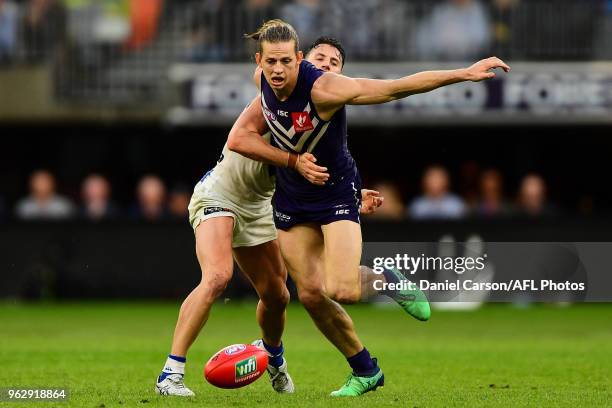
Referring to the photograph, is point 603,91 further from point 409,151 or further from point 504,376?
point 504,376

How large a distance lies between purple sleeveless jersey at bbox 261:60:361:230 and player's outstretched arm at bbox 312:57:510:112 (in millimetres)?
117

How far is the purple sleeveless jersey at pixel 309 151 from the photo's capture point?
8.91m

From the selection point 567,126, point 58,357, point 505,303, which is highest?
point 567,126

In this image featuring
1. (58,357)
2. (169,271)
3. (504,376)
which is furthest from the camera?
(169,271)

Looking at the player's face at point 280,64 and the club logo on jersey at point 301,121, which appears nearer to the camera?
the player's face at point 280,64

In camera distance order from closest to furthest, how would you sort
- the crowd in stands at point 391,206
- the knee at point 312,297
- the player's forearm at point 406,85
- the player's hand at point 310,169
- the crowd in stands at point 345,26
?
the player's forearm at point 406,85 < the player's hand at point 310,169 < the knee at point 312,297 < the crowd in stands at point 391,206 < the crowd in stands at point 345,26

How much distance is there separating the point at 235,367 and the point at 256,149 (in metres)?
1.46

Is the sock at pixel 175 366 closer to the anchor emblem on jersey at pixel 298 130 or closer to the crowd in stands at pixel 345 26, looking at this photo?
the anchor emblem on jersey at pixel 298 130

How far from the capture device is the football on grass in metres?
8.98

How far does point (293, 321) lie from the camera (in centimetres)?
1730

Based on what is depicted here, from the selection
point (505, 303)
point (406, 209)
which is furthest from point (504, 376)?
point (406, 209)

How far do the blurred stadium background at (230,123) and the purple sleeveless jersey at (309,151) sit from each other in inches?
405

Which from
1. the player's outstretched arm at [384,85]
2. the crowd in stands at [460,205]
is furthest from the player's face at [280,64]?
the crowd in stands at [460,205]

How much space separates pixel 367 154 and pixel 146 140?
3.93 metres
